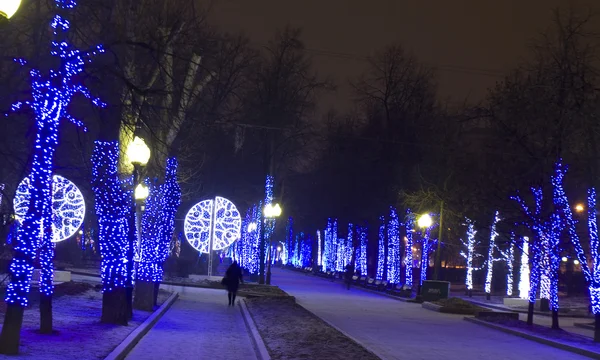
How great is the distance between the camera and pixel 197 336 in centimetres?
1775

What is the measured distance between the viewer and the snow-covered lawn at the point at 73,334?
12516 mm

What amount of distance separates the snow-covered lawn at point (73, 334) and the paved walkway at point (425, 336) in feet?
17.3

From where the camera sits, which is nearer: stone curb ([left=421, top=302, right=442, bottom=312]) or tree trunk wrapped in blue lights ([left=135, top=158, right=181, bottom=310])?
tree trunk wrapped in blue lights ([left=135, top=158, right=181, bottom=310])

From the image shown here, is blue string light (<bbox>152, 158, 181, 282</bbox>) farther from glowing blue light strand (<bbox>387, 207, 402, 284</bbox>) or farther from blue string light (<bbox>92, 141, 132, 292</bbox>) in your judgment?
glowing blue light strand (<bbox>387, 207, 402, 284</bbox>)

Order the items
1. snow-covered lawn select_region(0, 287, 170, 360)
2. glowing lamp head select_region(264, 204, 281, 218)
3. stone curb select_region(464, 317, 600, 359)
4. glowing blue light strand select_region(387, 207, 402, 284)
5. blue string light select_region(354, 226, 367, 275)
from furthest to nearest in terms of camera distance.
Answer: blue string light select_region(354, 226, 367, 275) → glowing blue light strand select_region(387, 207, 402, 284) → glowing lamp head select_region(264, 204, 281, 218) → stone curb select_region(464, 317, 600, 359) → snow-covered lawn select_region(0, 287, 170, 360)

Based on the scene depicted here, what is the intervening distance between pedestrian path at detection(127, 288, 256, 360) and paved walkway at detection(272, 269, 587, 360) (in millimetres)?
2854

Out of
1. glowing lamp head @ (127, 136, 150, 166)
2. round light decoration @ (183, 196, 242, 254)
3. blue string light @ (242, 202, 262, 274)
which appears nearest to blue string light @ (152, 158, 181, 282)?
glowing lamp head @ (127, 136, 150, 166)

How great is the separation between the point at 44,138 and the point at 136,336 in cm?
528

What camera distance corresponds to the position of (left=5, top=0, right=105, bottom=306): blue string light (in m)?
11.9

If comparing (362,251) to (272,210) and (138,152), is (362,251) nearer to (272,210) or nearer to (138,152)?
(272,210)

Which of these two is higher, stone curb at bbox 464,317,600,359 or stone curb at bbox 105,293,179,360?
stone curb at bbox 105,293,179,360

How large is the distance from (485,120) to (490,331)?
650 cm

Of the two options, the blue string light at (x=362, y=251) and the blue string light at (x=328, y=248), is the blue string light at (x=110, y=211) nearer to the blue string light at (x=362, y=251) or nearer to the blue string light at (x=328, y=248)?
the blue string light at (x=362, y=251)

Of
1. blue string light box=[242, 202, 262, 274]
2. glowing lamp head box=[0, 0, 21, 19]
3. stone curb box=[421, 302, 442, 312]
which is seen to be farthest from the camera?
blue string light box=[242, 202, 262, 274]
